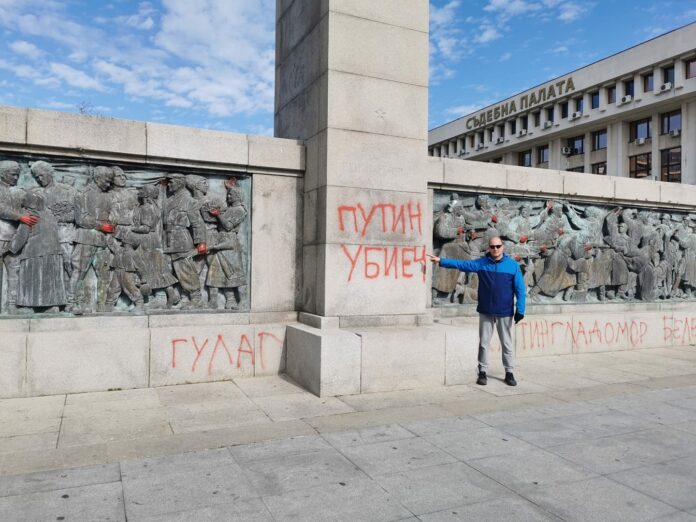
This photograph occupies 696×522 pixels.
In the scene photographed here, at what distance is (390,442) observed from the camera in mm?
4762

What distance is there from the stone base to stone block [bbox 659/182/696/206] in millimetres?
8521

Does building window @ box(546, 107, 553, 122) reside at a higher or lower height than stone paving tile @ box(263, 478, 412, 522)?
higher

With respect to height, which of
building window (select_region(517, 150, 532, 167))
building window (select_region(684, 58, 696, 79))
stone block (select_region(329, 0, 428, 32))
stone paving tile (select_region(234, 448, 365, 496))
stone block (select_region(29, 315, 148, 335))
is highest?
building window (select_region(684, 58, 696, 79))

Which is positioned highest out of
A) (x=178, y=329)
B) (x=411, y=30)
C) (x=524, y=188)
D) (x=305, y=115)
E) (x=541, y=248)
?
(x=411, y=30)

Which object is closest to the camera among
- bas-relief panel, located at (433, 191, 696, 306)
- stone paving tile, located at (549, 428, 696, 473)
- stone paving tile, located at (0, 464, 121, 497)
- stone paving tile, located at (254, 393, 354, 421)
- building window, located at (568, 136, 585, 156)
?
stone paving tile, located at (0, 464, 121, 497)

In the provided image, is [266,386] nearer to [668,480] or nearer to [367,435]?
[367,435]

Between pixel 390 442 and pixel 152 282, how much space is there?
3816 millimetres

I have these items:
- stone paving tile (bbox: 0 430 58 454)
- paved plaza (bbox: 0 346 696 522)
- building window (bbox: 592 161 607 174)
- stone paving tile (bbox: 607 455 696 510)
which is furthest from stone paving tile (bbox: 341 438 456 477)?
building window (bbox: 592 161 607 174)

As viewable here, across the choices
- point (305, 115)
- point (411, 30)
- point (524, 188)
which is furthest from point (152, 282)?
point (524, 188)

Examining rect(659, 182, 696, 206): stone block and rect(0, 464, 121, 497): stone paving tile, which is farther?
rect(659, 182, 696, 206): stone block

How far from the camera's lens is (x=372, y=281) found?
24.1ft

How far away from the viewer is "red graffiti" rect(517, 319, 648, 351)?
9305mm

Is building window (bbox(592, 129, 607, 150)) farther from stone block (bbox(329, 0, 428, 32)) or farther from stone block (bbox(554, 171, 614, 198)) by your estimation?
stone block (bbox(329, 0, 428, 32))

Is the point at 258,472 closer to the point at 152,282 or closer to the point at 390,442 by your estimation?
the point at 390,442
